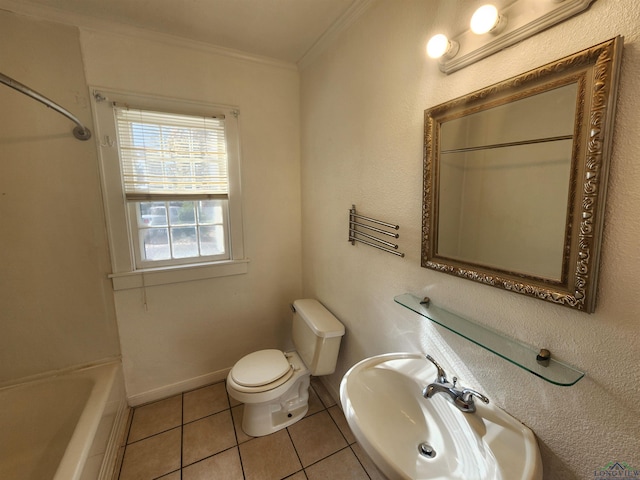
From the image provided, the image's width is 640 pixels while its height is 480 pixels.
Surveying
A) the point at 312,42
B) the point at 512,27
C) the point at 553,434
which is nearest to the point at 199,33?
the point at 312,42

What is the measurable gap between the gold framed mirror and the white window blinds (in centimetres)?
141

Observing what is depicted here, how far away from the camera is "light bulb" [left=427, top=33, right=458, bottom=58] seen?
922 millimetres

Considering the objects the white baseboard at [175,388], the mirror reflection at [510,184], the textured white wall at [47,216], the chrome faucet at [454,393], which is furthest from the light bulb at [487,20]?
the white baseboard at [175,388]

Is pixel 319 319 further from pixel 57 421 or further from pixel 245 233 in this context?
pixel 57 421

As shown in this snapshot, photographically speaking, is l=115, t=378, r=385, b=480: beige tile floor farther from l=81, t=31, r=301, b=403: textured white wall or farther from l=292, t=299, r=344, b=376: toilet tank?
l=292, t=299, r=344, b=376: toilet tank

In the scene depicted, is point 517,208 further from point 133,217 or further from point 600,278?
point 133,217

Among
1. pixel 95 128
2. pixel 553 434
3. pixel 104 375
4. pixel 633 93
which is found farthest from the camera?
pixel 104 375

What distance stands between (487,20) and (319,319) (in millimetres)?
1570

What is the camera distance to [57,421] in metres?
1.57

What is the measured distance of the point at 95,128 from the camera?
1550mm

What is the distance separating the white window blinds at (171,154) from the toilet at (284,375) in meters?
1.12

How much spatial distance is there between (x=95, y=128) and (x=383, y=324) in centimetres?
193

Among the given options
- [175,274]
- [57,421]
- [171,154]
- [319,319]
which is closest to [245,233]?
[175,274]

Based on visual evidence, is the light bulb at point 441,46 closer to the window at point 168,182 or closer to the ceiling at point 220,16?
the ceiling at point 220,16
